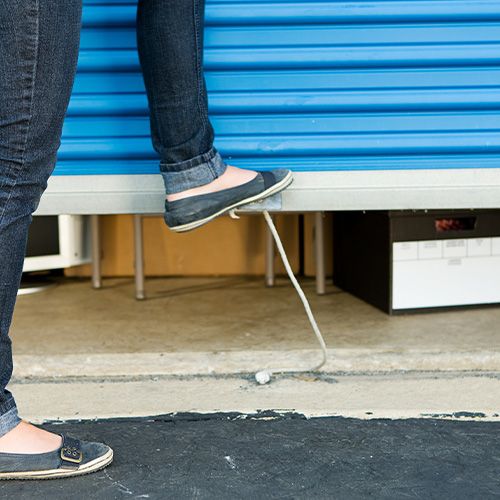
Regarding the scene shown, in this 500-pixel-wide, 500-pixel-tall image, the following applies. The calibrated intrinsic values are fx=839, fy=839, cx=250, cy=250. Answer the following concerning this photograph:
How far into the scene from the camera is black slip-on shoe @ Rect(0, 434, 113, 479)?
1.46 m

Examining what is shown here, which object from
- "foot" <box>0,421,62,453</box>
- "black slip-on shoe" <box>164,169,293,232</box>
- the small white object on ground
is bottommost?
the small white object on ground

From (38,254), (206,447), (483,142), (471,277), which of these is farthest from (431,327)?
(38,254)

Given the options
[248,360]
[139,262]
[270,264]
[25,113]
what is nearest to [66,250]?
[139,262]

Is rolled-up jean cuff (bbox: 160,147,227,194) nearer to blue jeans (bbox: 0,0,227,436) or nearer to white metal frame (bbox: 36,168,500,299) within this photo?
white metal frame (bbox: 36,168,500,299)

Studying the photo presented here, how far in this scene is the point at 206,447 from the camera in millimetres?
1620

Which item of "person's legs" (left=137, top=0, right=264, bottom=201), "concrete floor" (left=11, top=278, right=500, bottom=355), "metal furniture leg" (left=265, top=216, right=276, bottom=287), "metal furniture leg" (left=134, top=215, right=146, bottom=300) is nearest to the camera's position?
"person's legs" (left=137, top=0, right=264, bottom=201)

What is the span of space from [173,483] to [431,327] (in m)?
1.42

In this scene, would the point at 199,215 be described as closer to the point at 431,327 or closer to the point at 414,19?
the point at 414,19

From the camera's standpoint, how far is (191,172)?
6.01ft

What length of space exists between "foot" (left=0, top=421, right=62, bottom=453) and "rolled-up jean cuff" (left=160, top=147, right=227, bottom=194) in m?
0.61

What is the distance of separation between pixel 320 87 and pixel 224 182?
1.28 feet

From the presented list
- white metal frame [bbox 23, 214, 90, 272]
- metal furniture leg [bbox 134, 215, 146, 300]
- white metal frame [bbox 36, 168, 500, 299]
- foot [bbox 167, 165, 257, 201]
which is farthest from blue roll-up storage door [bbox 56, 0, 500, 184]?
white metal frame [bbox 23, 214, 90, 272]

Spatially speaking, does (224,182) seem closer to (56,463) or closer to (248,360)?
(248,360)

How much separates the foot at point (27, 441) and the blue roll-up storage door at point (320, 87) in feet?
2.56
